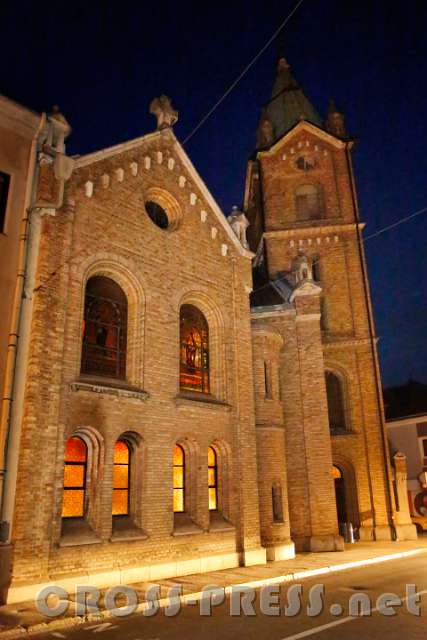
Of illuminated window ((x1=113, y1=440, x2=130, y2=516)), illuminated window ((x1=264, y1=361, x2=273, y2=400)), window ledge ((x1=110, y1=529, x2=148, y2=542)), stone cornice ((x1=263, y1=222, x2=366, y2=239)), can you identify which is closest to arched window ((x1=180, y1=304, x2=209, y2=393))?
illuminated window ((x1=113, y1=440, x2=130, y2=516))

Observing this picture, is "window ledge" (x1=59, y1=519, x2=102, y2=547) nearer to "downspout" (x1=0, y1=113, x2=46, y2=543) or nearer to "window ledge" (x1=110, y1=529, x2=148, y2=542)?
"window ledge" (x1=110, y1=529, x2=148, y2=542)

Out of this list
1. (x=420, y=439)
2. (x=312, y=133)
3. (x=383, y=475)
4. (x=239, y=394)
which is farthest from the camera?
(x=420, y=439)

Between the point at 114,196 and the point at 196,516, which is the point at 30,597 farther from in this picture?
the point at 114,196

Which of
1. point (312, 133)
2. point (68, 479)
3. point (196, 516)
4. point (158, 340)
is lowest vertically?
point (196, 516)

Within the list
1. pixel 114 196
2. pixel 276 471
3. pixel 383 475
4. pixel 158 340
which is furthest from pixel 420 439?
pixel 114 196

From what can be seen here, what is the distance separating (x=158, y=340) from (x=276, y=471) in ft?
22.0

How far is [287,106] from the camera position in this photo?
31.3 m

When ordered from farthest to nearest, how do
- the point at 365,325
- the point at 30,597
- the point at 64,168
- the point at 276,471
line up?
the point at 365,325 → the point at 276,471 → the point at 64,168 → the point at 30,597

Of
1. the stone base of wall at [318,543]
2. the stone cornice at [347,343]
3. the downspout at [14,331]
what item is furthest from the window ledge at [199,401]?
the stone cornice at [347,343]

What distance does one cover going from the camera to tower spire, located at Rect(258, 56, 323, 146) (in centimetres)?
3029

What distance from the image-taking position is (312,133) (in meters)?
28.9

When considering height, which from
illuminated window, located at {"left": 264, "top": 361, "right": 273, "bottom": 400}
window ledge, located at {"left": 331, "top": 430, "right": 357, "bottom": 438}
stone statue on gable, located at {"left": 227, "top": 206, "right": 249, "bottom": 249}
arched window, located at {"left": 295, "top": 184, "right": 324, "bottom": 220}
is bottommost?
window ledge, located at {"left": 331, "top": 430, "right": 357, "bottom": 438}

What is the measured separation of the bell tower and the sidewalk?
70.1 inches

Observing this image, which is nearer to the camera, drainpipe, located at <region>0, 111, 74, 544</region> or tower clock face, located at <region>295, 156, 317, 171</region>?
drainpipe, located at <region>0, 111, 74, 544</region>
